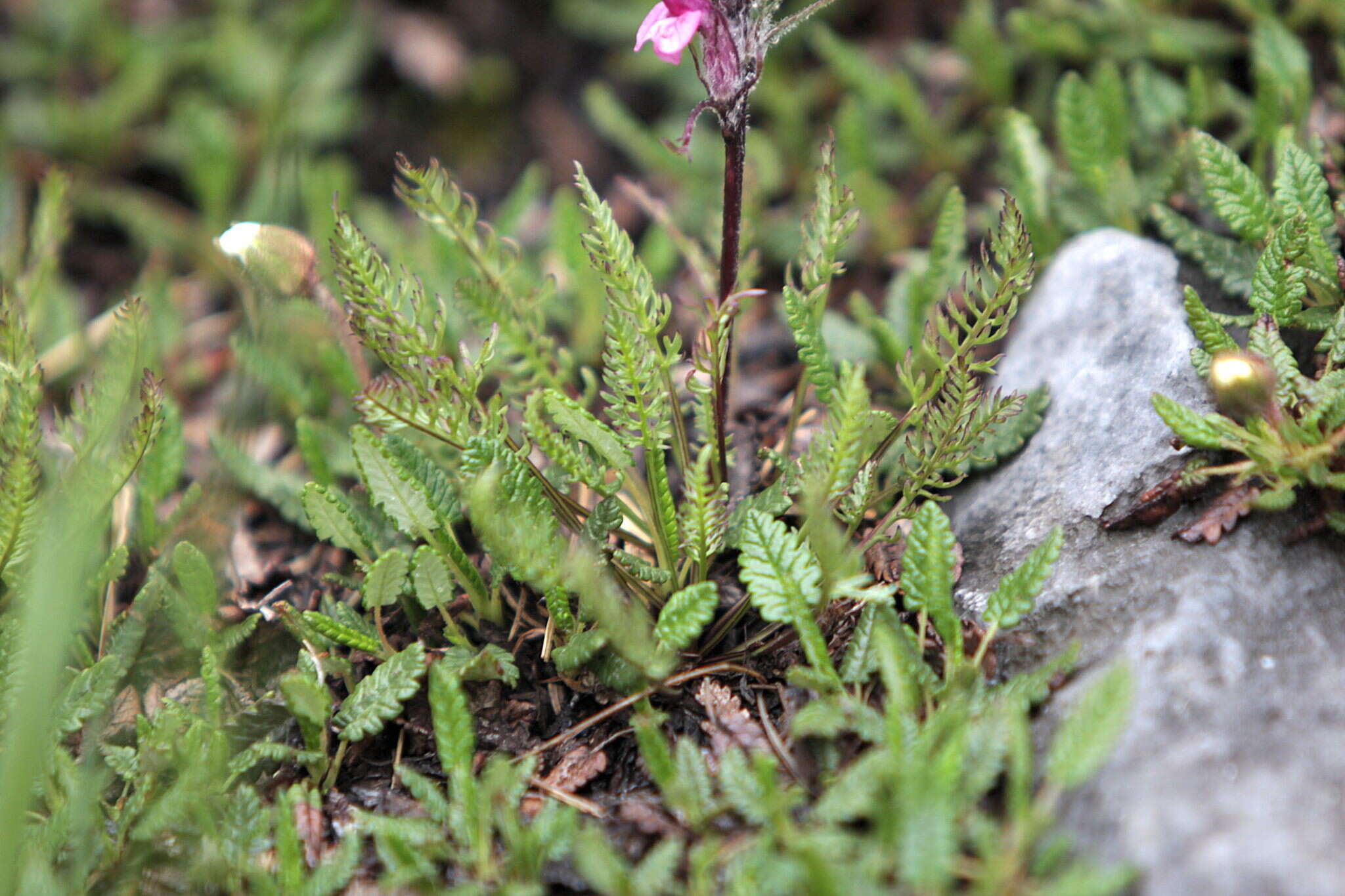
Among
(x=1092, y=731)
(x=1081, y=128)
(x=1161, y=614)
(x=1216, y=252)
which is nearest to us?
(x=1092, y=731)

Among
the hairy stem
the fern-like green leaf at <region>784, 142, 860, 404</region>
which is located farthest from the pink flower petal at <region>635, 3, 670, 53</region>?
the fern-like green leaf at <region>784, 142, 860, 404</region>

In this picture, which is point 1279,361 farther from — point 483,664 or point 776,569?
point 483,664

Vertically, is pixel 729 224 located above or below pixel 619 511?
above

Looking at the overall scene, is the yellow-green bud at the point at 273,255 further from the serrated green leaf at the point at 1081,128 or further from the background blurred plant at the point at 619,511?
the serrated green leaf at the point at 1081,128

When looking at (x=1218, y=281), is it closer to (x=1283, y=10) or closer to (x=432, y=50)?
(x=1283, y=10)

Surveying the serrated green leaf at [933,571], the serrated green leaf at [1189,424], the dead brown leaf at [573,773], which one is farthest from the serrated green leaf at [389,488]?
the serrated green leaf at [1189,424]

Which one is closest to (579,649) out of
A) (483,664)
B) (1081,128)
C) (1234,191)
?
(483,664)
